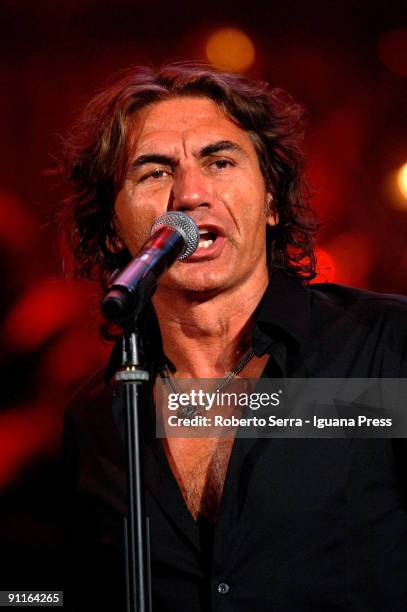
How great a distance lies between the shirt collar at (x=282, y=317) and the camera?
6.65ft

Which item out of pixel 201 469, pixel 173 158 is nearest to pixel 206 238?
pixel 173 158

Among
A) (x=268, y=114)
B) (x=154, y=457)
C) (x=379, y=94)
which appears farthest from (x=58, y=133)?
(x=154, y=457)

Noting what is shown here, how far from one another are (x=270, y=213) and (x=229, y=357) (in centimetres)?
49

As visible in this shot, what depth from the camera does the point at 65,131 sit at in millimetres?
2660

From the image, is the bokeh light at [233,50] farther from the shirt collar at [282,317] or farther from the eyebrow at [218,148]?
the shirt collar at [282,317]

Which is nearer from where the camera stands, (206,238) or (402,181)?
(206,238)

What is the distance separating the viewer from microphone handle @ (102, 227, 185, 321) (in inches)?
47.6

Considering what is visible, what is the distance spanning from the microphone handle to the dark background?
4.04ft

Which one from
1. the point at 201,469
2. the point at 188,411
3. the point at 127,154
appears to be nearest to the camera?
the point at 201,469

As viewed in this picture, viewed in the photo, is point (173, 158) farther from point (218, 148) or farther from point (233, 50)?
point (233, 50)

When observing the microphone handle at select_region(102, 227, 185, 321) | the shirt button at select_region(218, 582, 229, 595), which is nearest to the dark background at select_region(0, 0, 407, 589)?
the shirt button at select_region(218, 582, 229, 595)

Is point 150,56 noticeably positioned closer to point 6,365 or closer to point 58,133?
point 58,133

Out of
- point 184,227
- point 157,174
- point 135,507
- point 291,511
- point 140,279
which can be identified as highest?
point 157,174

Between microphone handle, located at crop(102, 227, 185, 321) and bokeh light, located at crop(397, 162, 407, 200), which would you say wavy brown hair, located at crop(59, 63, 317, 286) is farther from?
microphone handle, located at crop(102, 227, 185, 321)
